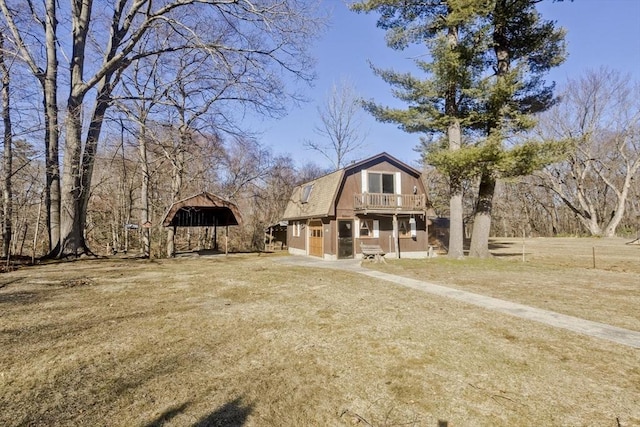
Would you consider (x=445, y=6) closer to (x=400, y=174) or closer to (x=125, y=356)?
(x=400, y=174)

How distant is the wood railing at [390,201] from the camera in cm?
1742

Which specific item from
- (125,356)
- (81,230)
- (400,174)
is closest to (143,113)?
(81,230)

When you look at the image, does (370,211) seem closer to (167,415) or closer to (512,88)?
(512,88)

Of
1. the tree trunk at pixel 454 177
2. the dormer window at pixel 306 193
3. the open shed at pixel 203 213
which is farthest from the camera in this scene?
the dormer window at pixel 306 193

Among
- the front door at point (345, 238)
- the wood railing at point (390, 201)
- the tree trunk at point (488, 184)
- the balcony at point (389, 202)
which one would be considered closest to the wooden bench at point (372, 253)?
the front door at point (345, 238)

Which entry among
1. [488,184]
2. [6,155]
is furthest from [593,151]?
[6,155]

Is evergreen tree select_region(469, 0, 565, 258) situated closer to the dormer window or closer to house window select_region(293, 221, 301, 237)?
the dormer window

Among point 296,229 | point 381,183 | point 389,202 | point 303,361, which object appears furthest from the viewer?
point 296,229

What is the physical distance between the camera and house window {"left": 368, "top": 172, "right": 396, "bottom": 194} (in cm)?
1839

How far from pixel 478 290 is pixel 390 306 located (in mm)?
3167

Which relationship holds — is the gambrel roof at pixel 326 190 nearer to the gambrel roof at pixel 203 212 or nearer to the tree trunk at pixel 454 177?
the tree trunk at pixel 454 177

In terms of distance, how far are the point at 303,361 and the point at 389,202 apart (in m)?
14.7

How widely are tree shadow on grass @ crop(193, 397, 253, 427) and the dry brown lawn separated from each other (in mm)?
16

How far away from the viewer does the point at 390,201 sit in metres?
18.0
